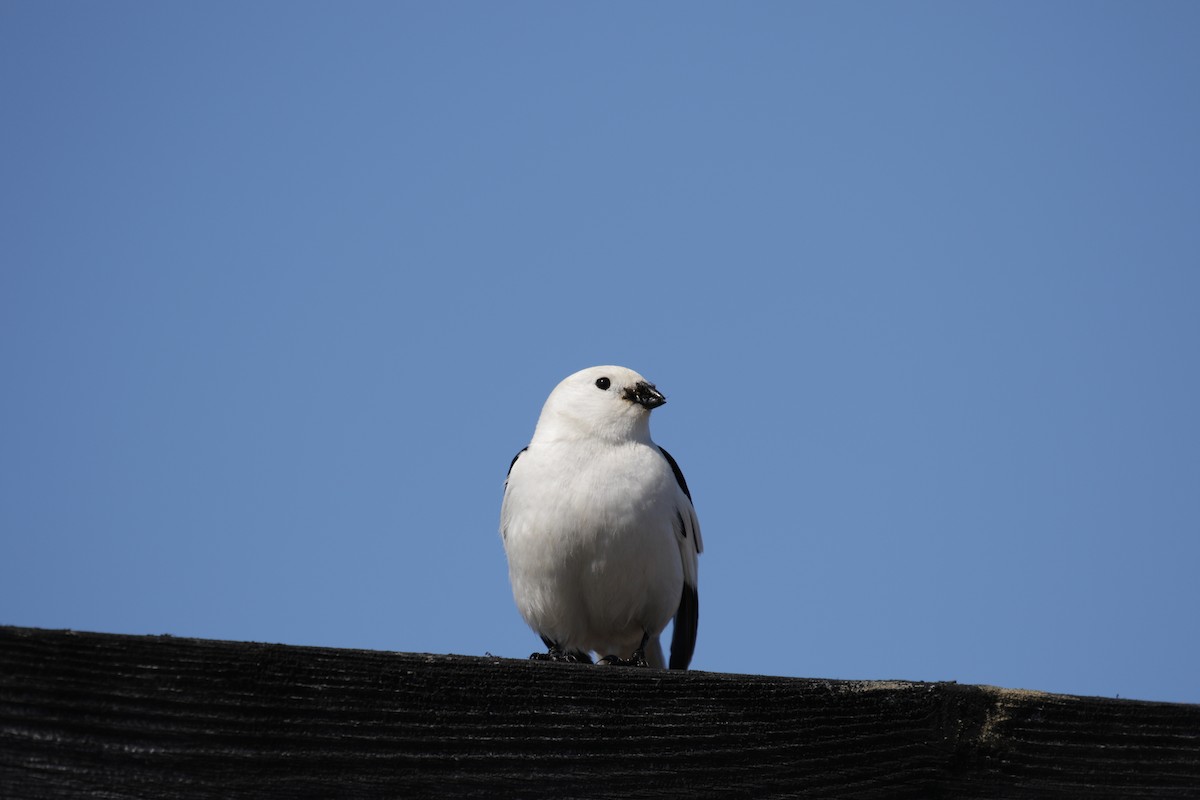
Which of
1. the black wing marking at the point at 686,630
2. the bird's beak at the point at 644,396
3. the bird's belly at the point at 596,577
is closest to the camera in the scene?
the bird's belly at the point at 596,577

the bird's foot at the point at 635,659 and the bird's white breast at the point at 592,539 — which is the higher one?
the bird's white breast at the point at 592,539

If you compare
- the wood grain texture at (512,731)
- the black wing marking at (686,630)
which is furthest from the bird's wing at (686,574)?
the wood grain texture at (512,731)

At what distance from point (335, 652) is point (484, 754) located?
36cm

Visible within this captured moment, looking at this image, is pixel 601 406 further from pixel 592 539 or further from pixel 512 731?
pixel 512 731

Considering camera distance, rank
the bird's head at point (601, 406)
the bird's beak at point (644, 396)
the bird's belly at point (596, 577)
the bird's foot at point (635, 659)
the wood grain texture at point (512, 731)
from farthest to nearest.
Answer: the bird's beak at point (644, 396), the bird's head at point (601, 406), the bird's foot at point (635, 659), the bird's belly at point (596, 577), the wood grain texture at point (512, 731)

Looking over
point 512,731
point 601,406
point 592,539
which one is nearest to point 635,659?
point 592,539

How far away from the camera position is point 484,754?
2.56 meters

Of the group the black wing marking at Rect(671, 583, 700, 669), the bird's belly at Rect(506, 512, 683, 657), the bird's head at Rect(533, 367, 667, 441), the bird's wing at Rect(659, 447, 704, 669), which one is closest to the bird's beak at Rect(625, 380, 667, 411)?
the bird's head at Rect(533, 367, 667, 441)

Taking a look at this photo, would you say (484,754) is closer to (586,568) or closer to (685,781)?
(685,781)

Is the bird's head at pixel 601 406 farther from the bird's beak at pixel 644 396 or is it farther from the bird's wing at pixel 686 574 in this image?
the bird's wing at pixel 686 574

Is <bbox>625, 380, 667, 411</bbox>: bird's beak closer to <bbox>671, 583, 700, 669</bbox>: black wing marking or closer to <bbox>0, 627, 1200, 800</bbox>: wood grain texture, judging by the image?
<bbox>671, 583, 700, 669</bbox>: black wing marking

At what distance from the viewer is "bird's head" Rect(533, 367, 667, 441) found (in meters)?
7.69

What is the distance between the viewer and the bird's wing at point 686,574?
779cm

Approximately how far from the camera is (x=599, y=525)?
7047 millimetres
